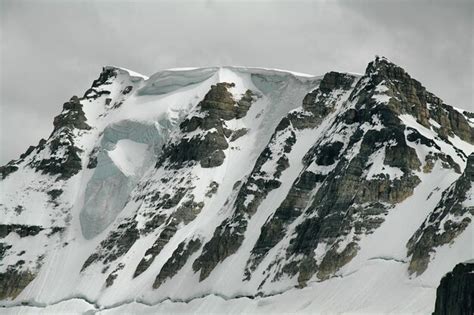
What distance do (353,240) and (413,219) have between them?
10.3 metres

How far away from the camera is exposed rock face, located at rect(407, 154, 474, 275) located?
179250 millimetres

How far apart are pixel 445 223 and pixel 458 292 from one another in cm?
5760

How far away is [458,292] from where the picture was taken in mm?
123812

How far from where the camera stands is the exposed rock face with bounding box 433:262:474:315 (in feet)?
398

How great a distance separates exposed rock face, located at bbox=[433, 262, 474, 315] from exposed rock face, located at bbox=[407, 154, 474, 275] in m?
51.0

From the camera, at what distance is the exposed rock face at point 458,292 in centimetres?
12125

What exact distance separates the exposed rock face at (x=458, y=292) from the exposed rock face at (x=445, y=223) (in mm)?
51023

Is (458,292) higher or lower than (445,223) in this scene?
lower

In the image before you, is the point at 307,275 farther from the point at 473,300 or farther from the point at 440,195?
the point at 473,300

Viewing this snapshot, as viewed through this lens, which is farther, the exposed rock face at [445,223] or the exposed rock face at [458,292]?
the exposed rock face at [445,223]

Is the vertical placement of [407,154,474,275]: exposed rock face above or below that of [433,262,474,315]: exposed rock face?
above

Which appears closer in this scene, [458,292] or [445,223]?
[458,292]

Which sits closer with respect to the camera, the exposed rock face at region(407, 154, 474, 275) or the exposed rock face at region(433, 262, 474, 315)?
the exposed rock face at region(433, 262, 474, 315)

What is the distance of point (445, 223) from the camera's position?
18062 cm
